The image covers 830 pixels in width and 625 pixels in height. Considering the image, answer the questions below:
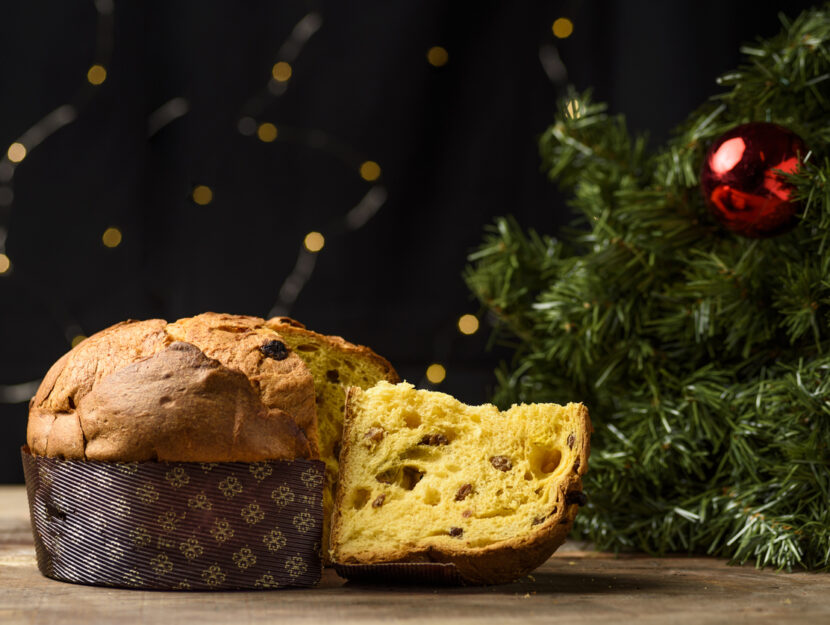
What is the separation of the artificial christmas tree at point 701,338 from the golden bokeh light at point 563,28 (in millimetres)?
735

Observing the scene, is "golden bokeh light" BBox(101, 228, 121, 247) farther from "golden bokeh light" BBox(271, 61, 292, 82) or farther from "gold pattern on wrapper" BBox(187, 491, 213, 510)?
"gold pattern on wrapper" BBox(187, 491, 213, 510)

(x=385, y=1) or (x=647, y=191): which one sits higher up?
(x=385, y=1)

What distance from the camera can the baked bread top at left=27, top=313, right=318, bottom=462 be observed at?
3.67 ft

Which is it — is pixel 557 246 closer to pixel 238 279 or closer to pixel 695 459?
pixel 695 459

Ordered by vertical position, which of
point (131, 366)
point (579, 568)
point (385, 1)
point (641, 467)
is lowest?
point (579, 568)

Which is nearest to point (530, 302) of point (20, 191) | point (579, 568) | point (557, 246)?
point (557, 246)

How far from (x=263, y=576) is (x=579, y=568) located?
49cm

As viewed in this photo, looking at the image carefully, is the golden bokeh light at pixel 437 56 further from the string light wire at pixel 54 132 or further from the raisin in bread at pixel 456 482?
the raisin in bread at pixel 456 482

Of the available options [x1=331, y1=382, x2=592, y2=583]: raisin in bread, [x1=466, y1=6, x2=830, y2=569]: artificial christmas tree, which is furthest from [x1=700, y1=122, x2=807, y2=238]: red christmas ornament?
[x1=331, y1=382, x2=592, y2=583]: raisin in bread

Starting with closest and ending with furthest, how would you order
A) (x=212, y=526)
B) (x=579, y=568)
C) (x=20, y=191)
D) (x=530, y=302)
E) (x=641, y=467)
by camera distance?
(x=212, y=526)
(x=579, y=568)
(x=641, y=467)
(x=530, y=302)
(x=20, y=191)

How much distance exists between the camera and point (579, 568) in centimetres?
138

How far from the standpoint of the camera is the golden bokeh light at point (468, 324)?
2.38 meters

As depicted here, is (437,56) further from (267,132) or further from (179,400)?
(179,400)

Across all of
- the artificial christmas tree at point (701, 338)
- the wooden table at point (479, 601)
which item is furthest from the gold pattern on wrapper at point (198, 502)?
the artificial christmas tree at point (701, 338)
